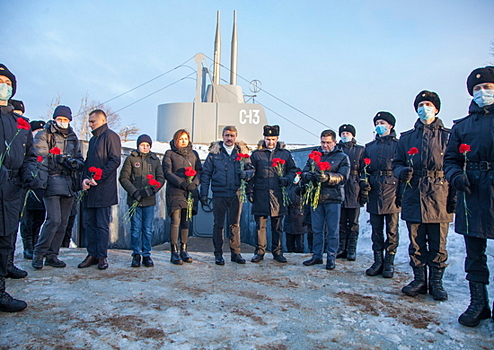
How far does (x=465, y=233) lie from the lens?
3.12m

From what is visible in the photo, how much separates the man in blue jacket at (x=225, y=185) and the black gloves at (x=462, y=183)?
273 centimetres

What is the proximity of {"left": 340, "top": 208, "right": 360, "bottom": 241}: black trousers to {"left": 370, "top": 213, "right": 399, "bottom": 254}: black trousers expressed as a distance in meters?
0.88

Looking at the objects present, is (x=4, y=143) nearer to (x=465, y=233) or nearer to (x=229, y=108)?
(x=465, y=233)

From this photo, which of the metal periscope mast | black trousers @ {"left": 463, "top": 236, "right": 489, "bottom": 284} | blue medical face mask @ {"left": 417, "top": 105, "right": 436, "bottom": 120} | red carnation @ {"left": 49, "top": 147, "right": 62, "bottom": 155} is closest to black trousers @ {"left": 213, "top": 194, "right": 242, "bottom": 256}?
red carnation @ {"left": 49, "top": 147, "right": 62, "bottom": 155}

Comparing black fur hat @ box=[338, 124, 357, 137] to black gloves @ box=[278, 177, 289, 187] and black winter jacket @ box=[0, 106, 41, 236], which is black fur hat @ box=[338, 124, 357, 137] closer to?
black gloves @ box=[278, 177, 289, 187]

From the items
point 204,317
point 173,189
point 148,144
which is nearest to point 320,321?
point 204,317

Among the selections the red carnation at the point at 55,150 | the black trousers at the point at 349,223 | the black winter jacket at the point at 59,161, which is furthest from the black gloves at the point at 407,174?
the red carnation at the point at 55,150

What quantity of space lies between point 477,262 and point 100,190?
4278 mm

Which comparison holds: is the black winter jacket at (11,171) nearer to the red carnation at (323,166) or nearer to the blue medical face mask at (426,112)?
the red carnation at (323,166)

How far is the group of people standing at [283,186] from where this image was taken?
3.11 meters

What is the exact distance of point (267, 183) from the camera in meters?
5.40

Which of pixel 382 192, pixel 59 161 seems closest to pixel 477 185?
pixel 382 192

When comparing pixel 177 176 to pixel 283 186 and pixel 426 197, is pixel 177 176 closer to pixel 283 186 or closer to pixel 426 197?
pixel 283 186

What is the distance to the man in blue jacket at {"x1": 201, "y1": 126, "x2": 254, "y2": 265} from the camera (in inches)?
207
